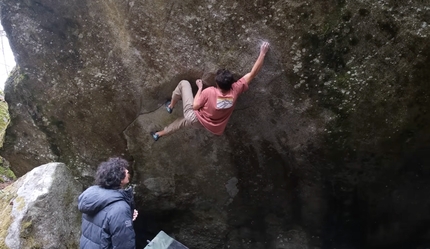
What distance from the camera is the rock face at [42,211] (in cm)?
477

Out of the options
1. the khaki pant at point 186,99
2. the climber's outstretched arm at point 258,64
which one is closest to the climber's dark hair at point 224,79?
the climber's outstretched arm at point 258,64

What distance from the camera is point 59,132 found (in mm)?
6355

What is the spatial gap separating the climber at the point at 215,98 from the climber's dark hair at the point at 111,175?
1.61 meters

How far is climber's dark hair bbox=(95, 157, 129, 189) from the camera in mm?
3754

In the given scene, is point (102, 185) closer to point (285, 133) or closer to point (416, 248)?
point (285, 133)

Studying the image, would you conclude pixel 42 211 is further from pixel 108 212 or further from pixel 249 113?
pixel 249 113

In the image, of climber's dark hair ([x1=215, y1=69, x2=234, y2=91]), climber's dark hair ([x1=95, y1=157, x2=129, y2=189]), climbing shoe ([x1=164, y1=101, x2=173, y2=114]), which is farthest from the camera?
climbing shoe ([x1=164, y1=101, x2=173, y2=114])

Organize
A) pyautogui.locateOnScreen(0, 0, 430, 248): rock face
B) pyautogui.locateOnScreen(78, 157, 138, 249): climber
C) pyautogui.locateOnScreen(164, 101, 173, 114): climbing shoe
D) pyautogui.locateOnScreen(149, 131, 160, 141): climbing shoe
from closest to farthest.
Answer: pyautogui.locateOnScreen(78, 157, 138, 249): climber, pyautogui.locateOnScreen(0, 0, 430, 248): rock face, pyautogui.locateOnScreen(164, 101, 173, 114): climbing shoe, pyautogui.locateOnScreen(149, 131, 160, 141): climbing shoe

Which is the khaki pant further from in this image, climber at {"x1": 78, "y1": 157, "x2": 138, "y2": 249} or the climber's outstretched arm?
climber at {"x1": 78, "y1": 157, "x2": 138, "y2": 249}

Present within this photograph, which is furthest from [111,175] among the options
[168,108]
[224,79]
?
[168,108]

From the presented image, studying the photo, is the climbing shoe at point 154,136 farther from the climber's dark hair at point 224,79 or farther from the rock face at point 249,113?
the climber's dark hair at point 224,79

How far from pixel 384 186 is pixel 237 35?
344 cm

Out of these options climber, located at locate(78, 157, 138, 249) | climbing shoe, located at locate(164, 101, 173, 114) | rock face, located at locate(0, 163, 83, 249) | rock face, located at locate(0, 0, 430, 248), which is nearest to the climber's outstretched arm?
rock face, located at locate(0, 0, 430, 248)

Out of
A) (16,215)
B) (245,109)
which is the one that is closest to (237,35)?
(245,109)
